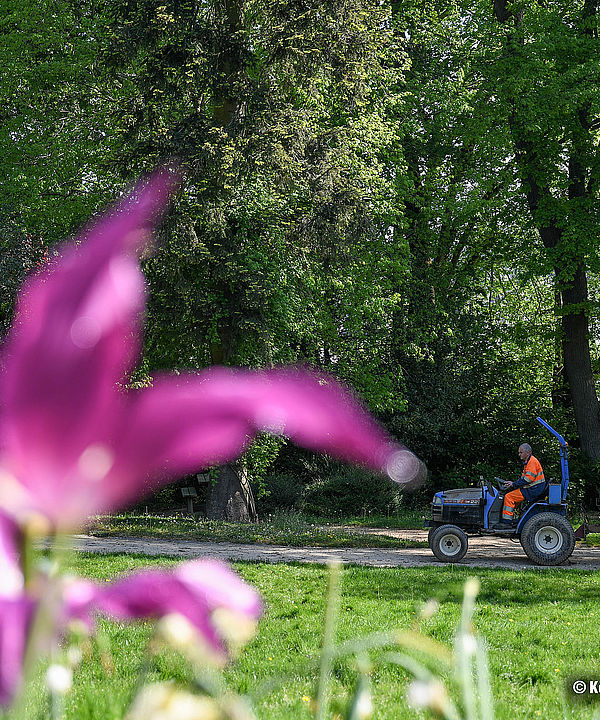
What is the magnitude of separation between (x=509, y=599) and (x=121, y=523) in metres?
9.51

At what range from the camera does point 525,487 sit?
12195mm

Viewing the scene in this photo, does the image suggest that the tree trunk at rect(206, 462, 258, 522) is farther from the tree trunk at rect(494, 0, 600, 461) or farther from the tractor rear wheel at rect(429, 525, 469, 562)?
the tree trunk at rect(494, 0, 600, 461)

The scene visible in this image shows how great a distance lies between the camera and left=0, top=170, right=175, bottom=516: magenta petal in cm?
45

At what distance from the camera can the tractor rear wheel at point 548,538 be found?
1196 centimetres

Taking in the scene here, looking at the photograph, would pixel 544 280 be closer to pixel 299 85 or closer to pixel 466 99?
pixel 466 99

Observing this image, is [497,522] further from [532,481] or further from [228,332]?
[228,332]

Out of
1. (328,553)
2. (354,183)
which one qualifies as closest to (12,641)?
(328,553)

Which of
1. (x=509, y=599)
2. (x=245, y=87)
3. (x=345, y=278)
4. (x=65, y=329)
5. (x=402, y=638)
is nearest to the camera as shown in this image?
(x=65, y=329)

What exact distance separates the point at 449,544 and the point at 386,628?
5.64m

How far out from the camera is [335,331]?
797 inches

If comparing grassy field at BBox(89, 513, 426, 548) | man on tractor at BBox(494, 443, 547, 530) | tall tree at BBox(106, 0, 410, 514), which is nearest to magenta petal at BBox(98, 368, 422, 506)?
man on tractor at BBox(494, 443, 547, 530)

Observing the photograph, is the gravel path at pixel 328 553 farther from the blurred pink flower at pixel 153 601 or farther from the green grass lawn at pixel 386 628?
the blurred pink flower at pixel 153 601

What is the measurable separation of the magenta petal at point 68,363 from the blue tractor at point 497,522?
39.5ft

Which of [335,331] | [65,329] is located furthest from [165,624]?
[335,331]
